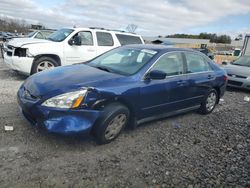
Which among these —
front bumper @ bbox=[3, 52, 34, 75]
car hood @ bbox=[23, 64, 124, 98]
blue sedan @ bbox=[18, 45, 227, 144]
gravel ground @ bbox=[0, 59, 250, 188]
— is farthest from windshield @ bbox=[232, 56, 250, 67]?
front bumper @ bbox=[3, 52, 34, 75]

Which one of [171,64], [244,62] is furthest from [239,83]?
[171,64]

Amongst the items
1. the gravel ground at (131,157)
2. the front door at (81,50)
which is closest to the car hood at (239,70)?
the gravel ground at (131,157)

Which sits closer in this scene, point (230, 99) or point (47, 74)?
point (47, 74)

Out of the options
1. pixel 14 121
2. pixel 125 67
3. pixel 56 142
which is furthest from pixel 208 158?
pixel 14 121

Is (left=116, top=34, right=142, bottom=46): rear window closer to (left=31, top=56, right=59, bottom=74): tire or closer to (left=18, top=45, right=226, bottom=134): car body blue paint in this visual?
(left=31, top=56, right=59, bottom=74): tire

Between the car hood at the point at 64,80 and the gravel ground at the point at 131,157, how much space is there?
0.79 metres

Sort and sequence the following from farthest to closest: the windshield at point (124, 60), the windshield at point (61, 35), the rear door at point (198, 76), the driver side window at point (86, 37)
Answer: the driver side window at point (86, 37) < the windshield at point (61, 35) < the rear door at point (198, 76) < the windshield at point (124, 60)

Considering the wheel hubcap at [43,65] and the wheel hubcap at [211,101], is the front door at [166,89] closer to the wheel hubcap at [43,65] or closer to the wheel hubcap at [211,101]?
the wheel hubcap at [211,101]

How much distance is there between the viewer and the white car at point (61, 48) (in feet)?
23.1

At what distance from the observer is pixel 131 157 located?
3422mm

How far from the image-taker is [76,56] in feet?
26.0

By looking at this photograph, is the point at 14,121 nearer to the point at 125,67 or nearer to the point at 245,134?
the point at 125,67

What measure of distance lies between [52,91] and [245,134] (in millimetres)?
3835

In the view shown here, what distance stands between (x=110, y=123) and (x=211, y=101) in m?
3.18
